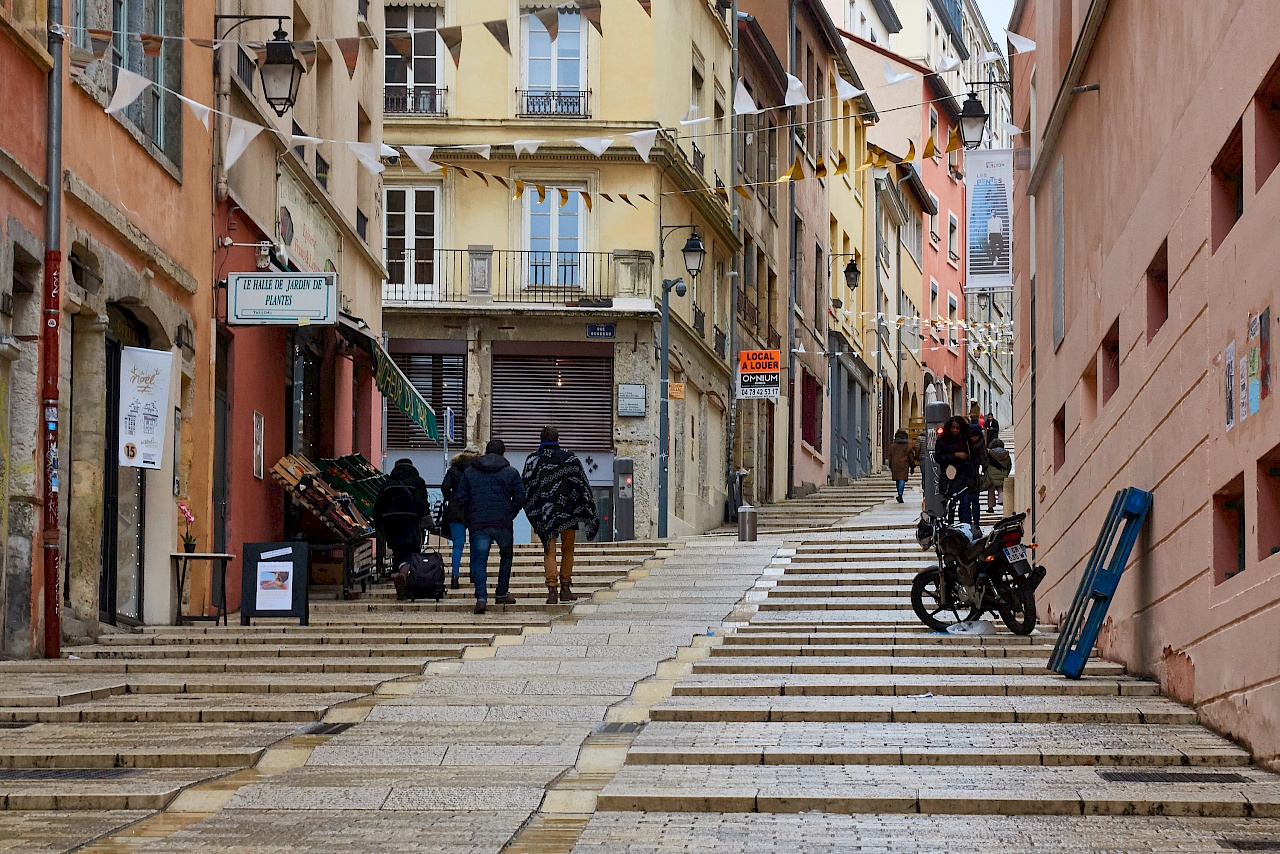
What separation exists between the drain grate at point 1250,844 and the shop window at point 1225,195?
4105mm

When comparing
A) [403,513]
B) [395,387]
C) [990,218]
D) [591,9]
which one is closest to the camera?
[591,9]

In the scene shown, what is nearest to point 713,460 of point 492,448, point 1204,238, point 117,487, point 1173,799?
point 492,448

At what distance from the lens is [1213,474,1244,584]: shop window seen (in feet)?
33.4

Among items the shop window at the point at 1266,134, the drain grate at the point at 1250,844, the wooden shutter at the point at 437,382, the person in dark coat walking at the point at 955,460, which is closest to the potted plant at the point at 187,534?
the person in dark coat walking at the point at 955,460

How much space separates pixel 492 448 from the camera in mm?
17656

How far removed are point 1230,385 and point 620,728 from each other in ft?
11.8

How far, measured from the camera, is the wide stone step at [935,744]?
9.04m

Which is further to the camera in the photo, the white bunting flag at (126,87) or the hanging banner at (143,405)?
the hanging banner at (143,405)

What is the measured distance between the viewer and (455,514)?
17578 mm

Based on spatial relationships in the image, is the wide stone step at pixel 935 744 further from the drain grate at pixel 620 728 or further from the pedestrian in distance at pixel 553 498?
the pedestrian in distance at pixel 553 498

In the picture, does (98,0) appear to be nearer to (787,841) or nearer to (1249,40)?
(1249,40)

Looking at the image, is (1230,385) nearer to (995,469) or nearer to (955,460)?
(955,460)

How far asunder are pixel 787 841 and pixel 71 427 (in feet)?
29.1

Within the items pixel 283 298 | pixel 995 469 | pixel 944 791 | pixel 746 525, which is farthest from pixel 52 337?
pixel 995 469
